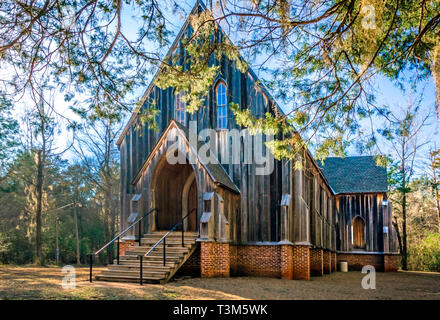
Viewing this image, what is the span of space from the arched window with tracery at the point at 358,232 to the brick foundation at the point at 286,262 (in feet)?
40.0

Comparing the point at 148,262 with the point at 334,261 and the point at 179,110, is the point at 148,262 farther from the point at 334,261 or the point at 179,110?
the point at 334,261

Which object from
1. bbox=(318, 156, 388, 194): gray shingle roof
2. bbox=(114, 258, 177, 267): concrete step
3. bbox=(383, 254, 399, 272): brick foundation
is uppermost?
bbox=(318, 156, 388, 194): gray shingle roof

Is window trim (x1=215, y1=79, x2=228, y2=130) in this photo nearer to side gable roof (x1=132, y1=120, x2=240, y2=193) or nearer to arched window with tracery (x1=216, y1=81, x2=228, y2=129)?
arched window with tracery (x1=216, y1=81, x2=228, y2=129)

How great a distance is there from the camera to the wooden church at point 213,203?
48.2 ft

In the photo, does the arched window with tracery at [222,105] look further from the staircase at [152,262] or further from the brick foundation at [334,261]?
the brick foundation at [334,261]

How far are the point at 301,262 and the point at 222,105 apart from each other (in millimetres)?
7133

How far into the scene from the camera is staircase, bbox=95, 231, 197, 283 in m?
12.9

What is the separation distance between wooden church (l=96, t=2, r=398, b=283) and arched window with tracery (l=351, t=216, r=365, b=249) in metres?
7.80

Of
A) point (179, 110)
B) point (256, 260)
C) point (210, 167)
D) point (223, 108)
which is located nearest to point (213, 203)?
point (210, 167)

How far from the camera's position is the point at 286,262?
15805mm

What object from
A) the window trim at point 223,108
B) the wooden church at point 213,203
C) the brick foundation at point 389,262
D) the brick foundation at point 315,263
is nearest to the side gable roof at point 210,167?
the wooden church at point 213,203

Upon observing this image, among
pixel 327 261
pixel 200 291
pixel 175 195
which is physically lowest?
pixel 327 261

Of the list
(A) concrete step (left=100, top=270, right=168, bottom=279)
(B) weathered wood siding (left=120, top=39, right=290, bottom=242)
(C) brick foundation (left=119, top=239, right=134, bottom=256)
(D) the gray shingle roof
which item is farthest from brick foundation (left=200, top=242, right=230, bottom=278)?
(D) the gray shingle roof
